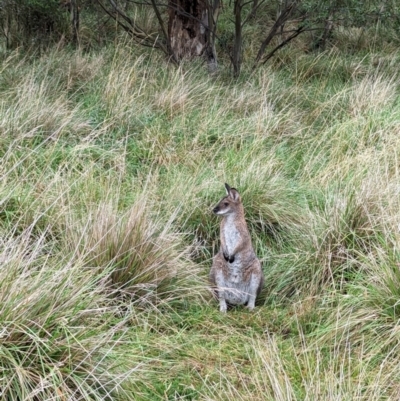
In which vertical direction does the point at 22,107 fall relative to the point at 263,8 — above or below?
above

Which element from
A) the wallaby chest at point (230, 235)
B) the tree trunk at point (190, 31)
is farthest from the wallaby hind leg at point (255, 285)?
the tree trunk at point (190, 31)

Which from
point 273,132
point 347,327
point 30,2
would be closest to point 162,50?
point 30,2

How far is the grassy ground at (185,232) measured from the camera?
11.5 ft

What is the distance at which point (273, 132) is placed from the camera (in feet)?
26.1

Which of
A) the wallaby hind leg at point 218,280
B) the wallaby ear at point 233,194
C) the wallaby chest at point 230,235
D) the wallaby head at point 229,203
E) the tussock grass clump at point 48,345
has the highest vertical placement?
the tussock grass clump at point 48,345

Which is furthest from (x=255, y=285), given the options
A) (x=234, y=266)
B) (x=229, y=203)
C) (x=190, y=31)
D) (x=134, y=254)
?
(x=190, y=31)

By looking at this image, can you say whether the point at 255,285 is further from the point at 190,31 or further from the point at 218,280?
the point at 190,31

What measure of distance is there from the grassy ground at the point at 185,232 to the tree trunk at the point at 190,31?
1031 mm

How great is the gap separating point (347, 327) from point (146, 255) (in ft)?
4.58

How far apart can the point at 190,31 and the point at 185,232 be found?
5.59m

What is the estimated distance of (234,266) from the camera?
5.32 metres

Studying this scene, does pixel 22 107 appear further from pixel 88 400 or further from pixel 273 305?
pixel 88 400

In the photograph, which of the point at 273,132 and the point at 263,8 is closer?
the point at 273,132

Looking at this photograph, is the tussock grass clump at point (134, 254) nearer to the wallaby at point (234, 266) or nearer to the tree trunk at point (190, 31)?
the wallaby at point (234, 266)
